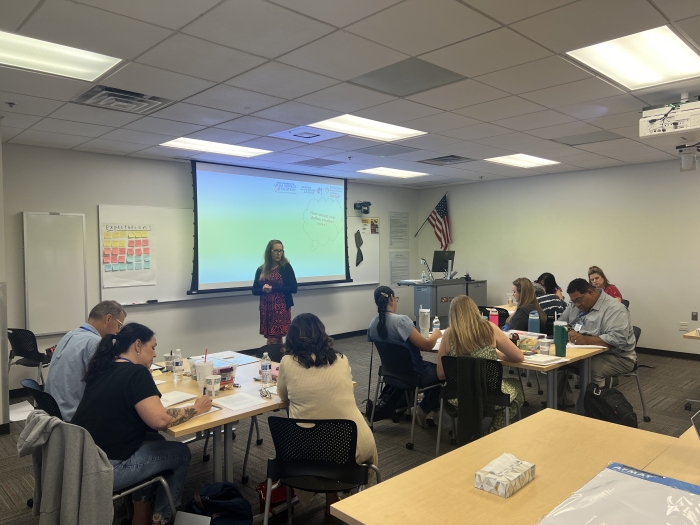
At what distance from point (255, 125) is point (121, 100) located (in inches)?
47.4

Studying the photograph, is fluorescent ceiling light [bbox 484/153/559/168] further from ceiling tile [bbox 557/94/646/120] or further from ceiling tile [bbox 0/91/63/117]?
ceiling tile [bbox 0/91/63/117]

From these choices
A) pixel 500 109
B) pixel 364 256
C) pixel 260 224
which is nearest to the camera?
pixel 500 109

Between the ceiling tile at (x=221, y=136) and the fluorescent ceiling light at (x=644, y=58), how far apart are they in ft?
10.3

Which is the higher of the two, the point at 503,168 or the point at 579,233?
the point at 503,168

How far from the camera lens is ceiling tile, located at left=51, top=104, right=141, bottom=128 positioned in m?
3.96

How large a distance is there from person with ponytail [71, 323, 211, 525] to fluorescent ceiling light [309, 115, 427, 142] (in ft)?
9.53

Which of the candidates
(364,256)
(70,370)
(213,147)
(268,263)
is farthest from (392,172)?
(70,370)

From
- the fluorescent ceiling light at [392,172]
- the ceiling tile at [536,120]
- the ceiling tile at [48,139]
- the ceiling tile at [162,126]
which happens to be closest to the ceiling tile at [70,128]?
the ceiling tile at [48,139]

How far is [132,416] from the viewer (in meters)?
2.38

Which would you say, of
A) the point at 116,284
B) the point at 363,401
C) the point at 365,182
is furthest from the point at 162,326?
the point at 365,182

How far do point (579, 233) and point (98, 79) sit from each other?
22.8ft

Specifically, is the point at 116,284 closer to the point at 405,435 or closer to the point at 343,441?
the point at 405,435

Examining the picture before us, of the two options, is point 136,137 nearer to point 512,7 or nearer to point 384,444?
point 384,444

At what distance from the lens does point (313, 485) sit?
231cm
